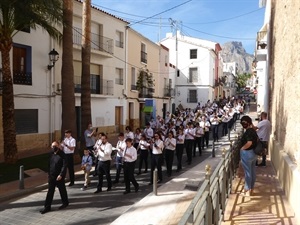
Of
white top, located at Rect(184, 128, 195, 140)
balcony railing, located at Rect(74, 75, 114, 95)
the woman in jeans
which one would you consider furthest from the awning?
the woman in jeans

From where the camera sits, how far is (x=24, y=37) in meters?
15.7

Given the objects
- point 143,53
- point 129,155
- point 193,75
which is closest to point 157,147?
point 129,155

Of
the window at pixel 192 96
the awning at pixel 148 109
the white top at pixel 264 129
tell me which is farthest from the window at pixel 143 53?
the white top at pixel 264 129

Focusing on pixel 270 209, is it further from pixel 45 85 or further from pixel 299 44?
pixel 45 85

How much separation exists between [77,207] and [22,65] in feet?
34.7

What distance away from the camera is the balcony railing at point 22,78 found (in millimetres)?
15311

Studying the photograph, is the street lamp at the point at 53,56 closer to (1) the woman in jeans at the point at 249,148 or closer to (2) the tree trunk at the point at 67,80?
(2) the tree trunk at the point at 67,80

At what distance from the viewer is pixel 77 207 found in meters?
7.92

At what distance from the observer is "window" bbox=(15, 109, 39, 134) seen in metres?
15.6

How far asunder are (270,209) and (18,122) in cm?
1346

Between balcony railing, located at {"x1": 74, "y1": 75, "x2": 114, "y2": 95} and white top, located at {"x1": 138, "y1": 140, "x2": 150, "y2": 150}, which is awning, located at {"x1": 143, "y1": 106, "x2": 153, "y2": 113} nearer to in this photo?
balcony railing, located at {"x1": 74, "y1": 75, "x2": 114, "y2": 95}

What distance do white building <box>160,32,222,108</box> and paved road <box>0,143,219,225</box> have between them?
115 ft

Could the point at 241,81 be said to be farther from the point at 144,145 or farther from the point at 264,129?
the point at 264,129

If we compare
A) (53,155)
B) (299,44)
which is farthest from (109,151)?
(299,44)
